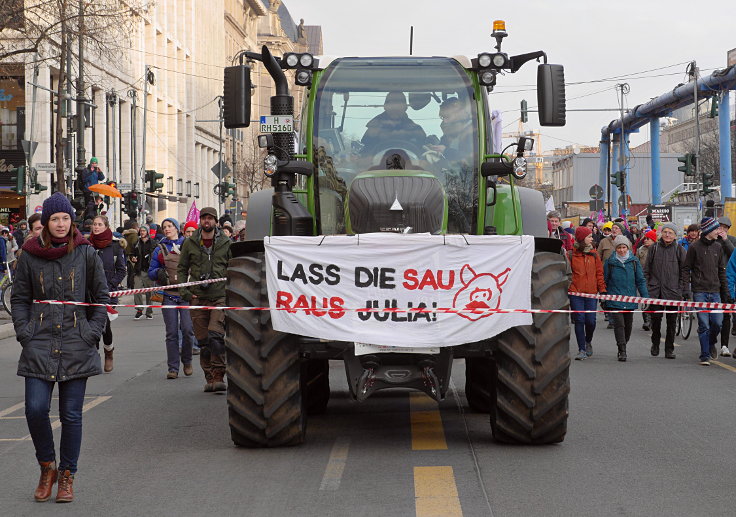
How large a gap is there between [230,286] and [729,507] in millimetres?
3903

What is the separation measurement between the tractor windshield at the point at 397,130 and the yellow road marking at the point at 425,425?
1.59 m

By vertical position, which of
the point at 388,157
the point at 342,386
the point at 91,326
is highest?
the point at 388,157

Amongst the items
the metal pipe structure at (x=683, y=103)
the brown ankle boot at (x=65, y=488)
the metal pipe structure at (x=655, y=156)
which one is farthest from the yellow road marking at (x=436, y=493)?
the metal pipe structure at (x=655, y=156)

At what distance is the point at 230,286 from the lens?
378 inches

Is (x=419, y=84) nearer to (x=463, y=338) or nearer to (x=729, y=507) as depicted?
(x=463, y=338)

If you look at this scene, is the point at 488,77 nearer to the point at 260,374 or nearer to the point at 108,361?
the point at 260,374

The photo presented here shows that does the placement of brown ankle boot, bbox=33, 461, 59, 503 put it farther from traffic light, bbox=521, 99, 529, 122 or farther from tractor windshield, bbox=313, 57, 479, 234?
traffic light, bbox=521, 99, 529, 122

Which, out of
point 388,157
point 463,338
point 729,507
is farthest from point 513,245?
point 729,507

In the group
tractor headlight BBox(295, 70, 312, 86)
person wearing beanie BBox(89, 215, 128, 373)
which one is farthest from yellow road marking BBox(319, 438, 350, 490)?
person wearing beanie BBox(89, 215, 128, 373)

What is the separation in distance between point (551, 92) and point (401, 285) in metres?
1.97

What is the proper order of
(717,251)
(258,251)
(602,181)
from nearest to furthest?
(258,251)
(717,251)
(602,181)

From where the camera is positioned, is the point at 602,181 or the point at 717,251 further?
the point at 602,181

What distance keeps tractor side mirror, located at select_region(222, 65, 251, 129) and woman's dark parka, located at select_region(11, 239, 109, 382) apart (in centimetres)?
221

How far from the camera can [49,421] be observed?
26.8 ft
